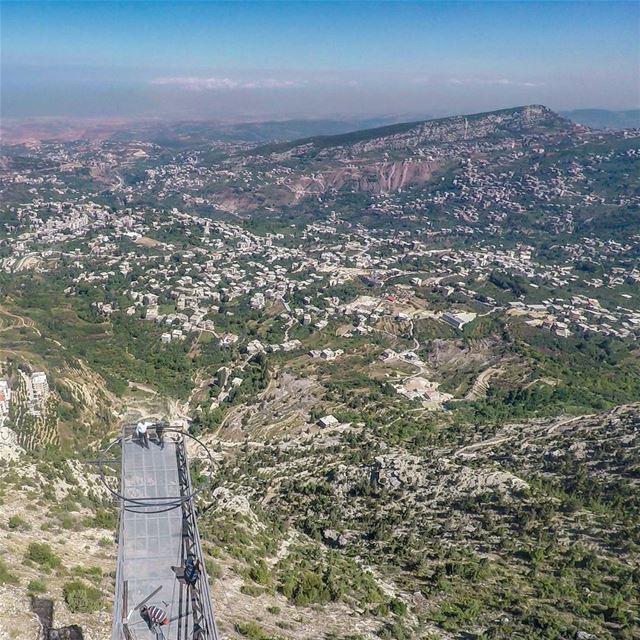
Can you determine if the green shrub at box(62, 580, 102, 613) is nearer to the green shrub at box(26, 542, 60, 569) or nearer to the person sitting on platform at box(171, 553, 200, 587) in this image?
the green shrub at box(26, 542, 60, 569)

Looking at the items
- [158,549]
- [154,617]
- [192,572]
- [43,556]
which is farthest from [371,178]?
[154,617]

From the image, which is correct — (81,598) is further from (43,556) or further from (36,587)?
(43,556)

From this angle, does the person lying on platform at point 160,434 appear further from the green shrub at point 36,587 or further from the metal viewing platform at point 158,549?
the green shrub at point 36,587

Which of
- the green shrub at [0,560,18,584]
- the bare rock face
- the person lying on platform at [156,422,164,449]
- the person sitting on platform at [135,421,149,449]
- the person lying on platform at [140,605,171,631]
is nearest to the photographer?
the person lying on platform at [140,605,171,631]

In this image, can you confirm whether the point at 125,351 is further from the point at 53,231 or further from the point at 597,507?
the point at 53,231

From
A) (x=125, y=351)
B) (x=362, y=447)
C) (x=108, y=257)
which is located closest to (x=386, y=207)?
(x=108, y=257)

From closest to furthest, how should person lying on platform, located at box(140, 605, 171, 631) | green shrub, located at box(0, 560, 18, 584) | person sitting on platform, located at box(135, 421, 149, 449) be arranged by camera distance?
1. person lying on platform, located at box(140, 605, 171, 631)
2. green shrub, located at box(0, 560, 18, 584)
3. person sitting on platform, located at box(135, 421, 149, 449)

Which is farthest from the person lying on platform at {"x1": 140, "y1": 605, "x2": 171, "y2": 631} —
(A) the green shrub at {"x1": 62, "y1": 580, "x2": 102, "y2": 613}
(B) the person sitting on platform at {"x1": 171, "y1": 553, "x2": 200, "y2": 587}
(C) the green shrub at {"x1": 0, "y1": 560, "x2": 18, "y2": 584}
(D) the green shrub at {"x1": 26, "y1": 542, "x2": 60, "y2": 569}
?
(D) the green shrub at {"x1": 26, "y1": 542, "x2": 60, "y2": 569}
